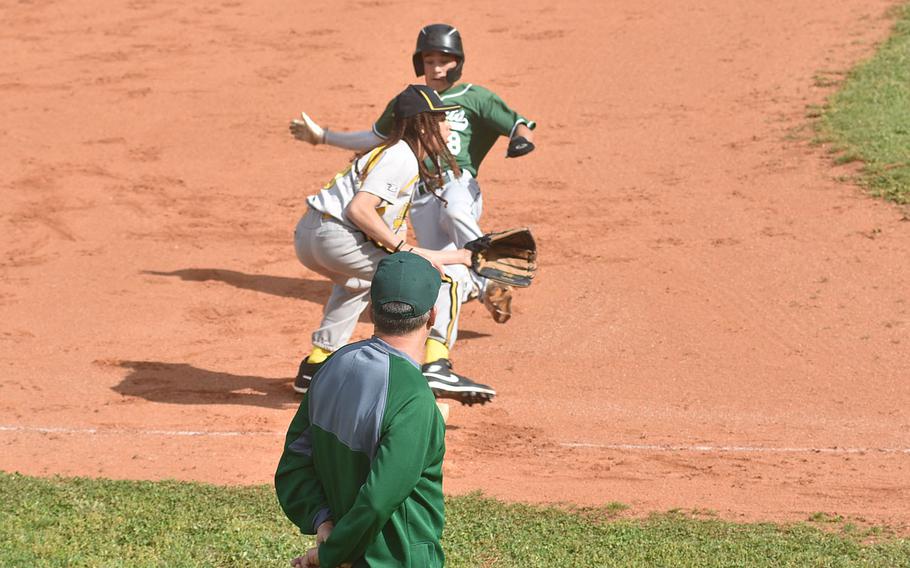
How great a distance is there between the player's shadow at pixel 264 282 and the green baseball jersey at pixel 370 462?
689 cm

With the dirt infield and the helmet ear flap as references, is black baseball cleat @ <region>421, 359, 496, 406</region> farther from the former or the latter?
the helmet ear flap

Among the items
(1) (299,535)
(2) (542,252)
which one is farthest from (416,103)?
(2) (542,252)

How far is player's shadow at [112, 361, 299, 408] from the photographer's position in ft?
26.1

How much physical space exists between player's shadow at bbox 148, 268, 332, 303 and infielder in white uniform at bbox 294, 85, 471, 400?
8.52 ft

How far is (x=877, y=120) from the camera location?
12812mm

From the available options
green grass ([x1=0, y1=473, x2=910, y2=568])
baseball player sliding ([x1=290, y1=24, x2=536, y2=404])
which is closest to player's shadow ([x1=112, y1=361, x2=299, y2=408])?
baseball player sliding ([x1=290, y1=24, x2=536, y2=404])

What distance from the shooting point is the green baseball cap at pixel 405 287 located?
10.6 feet

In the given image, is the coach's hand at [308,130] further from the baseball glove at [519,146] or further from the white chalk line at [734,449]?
the white chalk line at [734,449]

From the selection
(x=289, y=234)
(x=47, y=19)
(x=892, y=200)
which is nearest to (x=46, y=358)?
(x=289, y=234)

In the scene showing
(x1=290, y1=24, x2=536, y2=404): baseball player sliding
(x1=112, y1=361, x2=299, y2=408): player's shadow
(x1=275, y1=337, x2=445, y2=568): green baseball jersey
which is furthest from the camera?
(x1=112, y1=361, x2=299, y2=408): player's shadow

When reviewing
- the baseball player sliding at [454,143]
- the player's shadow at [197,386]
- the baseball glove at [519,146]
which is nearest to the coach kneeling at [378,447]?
the baseball player sliding at [454,143]

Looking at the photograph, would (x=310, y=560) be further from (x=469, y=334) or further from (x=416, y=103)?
(x=469, y=334)

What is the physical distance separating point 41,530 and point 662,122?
9977 mm

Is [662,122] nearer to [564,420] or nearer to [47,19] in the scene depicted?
[564,420]
